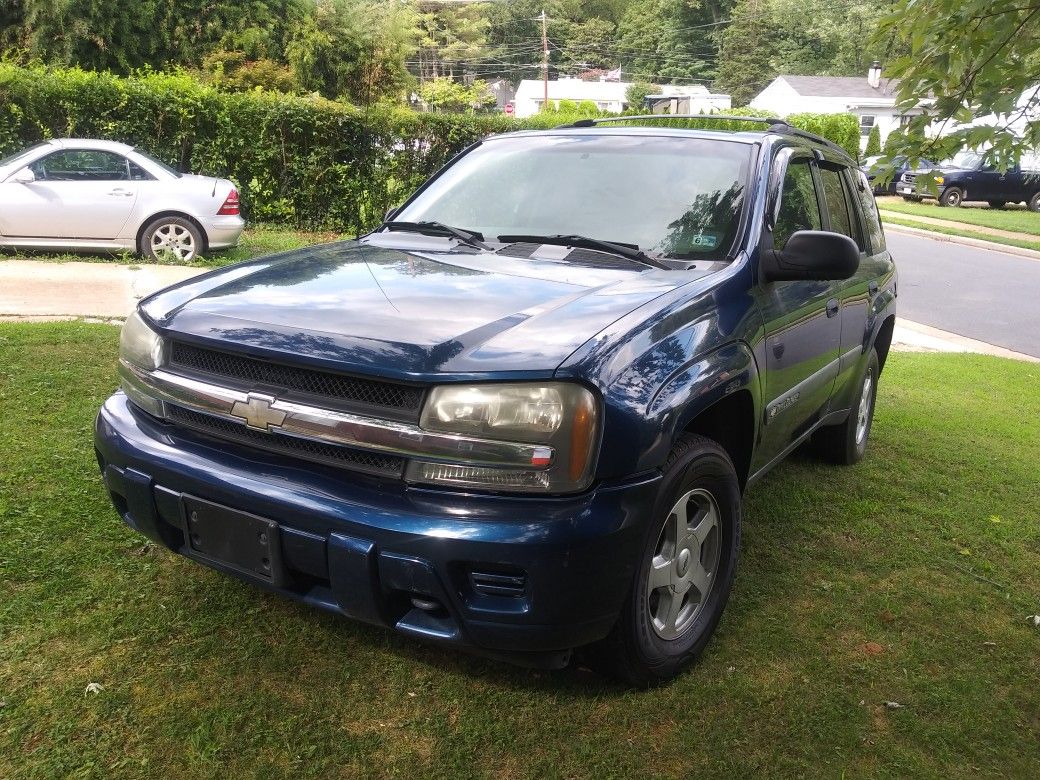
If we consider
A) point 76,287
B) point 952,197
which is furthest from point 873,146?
point 952,197

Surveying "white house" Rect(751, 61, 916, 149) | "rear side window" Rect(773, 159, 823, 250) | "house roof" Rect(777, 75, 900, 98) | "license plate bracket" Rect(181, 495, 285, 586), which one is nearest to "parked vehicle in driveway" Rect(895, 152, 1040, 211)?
"white house" Rect(751, 61, 916, 149)

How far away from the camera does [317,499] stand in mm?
2381

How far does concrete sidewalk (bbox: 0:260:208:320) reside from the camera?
7496mm

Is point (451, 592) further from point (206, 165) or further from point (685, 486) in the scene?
point (206, 165)

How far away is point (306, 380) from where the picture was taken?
8.15 ft

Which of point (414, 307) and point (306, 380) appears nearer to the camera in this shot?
point (306, 380)

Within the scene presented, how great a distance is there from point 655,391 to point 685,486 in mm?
365

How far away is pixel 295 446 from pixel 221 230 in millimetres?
9028

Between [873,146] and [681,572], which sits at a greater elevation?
[873,146]

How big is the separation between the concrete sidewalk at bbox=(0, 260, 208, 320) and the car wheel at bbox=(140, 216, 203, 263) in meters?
0.32

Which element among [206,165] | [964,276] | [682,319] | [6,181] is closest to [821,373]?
[682,319]

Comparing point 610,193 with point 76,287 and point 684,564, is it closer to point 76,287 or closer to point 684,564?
point 684,564

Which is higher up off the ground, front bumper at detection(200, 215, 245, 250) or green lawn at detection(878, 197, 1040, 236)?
front bumper at detection(200, 215, 245, 250)

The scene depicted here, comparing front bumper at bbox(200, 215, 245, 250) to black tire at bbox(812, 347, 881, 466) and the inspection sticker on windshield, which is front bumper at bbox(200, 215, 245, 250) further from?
the inspection sticker on windshield
